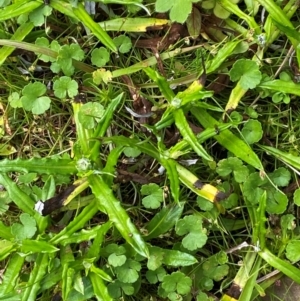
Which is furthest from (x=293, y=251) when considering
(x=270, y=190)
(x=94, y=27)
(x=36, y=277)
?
(x=94, y=27)

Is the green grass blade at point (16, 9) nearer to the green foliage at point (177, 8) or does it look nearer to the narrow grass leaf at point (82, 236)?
the green foliage at point (177, 8)

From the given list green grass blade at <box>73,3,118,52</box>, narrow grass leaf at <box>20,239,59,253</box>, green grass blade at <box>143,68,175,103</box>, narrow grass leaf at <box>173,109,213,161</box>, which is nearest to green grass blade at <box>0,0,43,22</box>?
green grass blade at <box>73,3,118,52</box>

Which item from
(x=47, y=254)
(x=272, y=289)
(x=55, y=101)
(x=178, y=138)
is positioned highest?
(x=55, y=101)

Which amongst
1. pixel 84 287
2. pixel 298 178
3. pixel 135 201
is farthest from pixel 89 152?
pixel 298 178

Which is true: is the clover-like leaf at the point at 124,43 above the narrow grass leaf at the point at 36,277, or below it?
above

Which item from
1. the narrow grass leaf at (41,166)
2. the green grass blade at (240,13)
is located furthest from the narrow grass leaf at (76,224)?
the green grass blade at (240,13)

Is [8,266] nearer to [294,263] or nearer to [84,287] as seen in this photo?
[84,287]

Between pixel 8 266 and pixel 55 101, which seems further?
pixel 55 101
